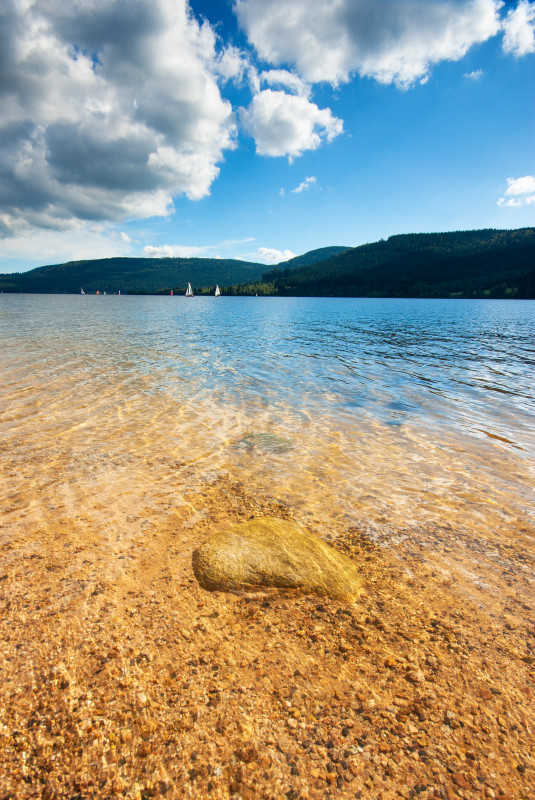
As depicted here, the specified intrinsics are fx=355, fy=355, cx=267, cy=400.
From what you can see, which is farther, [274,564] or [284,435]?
[284,435]

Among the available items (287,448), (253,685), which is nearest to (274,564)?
(253,685)

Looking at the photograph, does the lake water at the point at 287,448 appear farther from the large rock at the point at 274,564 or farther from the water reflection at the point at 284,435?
the large rock at the point at 274,564

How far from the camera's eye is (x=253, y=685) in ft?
10.5

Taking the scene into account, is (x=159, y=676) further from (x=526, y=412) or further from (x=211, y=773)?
(x=526, y=412)

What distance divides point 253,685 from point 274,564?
1530 millimetres

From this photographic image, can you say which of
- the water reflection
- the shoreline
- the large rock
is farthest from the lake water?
the large rock

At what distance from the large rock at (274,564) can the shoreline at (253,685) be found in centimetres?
18

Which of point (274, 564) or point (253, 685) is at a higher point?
point (253, 685)

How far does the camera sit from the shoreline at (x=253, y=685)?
2506mm

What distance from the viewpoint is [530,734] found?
9.52 ft

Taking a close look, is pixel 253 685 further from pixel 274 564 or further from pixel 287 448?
pixel 287 448

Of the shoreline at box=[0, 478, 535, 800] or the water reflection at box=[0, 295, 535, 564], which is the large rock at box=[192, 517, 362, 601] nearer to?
the shoreline at box=[0, 478, 535, 800]

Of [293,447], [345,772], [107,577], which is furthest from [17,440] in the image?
[345,772]

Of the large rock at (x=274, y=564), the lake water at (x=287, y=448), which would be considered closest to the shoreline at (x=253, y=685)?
the large rock at (x=274, y=564)
